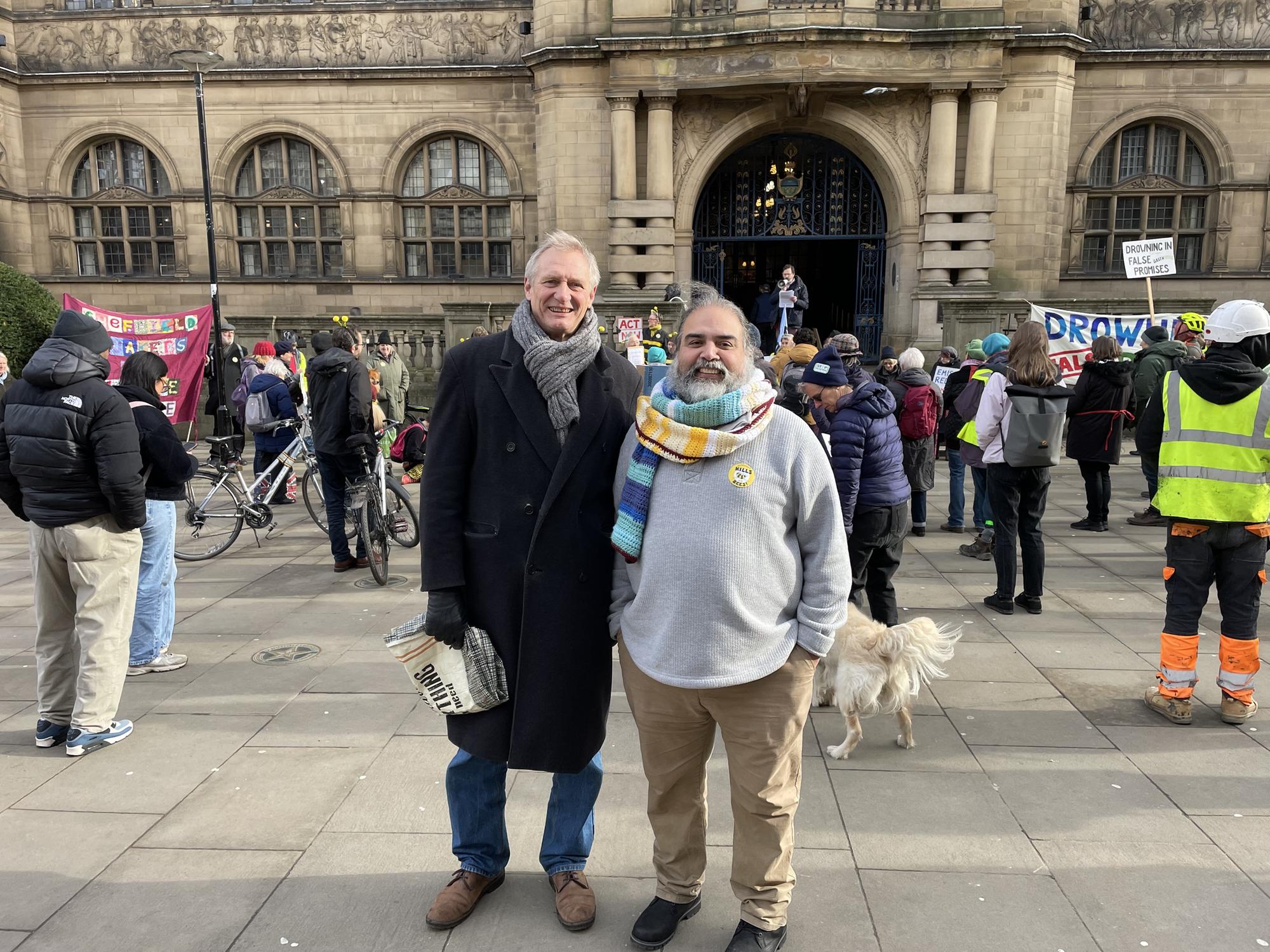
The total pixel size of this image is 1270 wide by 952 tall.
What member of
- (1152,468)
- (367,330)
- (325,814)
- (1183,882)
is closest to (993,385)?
(1152,468)

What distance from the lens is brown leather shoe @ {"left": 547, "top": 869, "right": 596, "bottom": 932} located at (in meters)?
2.98

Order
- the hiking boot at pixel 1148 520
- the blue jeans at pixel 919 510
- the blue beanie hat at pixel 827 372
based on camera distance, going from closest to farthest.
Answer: the blue beanie hat at pixel 827 372 < the blue jeans at pixel 919 510 < the hiking boot at pixel 1148 520

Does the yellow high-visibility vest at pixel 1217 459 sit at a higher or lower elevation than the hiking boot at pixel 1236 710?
higher

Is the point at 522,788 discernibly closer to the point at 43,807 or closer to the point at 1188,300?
the point at 43,807

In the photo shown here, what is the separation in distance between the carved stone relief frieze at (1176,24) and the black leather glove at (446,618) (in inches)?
758

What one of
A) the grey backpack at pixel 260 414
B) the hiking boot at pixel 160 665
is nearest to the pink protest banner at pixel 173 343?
the grey backpack at pixel 260 414

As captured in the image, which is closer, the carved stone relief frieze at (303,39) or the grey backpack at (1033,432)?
the grey backpack at (1033,432)

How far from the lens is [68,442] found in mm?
4195

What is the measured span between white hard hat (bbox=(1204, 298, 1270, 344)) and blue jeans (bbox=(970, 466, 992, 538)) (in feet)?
12.8

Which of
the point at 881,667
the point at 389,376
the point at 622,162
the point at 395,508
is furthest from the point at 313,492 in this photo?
the point at 622,162

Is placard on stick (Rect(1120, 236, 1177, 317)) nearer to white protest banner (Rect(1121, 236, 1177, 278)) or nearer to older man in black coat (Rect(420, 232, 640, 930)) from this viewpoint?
white protest banner (Rect(1121, 236, 1177, 278))

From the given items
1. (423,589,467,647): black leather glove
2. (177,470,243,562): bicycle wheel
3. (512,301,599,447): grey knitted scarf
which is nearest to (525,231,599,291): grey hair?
(512,301,599,447): grey knitted scarf

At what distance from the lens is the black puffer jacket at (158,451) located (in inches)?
192

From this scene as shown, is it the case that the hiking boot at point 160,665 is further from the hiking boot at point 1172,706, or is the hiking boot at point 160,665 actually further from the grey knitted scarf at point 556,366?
the hiking boot at point 1172,706
